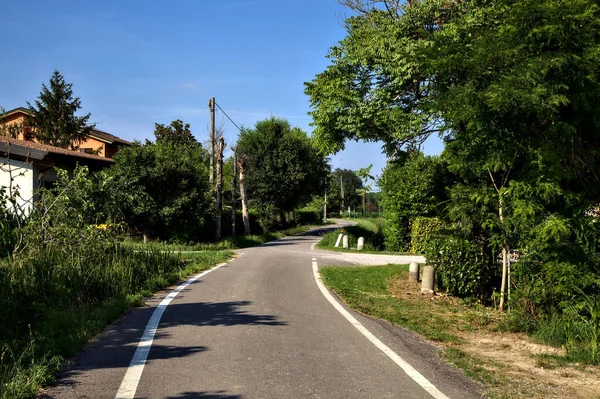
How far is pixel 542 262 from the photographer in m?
7.86

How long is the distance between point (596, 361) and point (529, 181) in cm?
275

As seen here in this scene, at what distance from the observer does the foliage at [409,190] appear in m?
23.8

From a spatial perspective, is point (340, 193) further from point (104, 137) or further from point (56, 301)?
point (56, 301)

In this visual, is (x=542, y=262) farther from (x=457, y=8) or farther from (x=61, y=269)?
(x=457, y=8)

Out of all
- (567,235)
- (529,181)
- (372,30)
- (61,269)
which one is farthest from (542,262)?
(372,30)

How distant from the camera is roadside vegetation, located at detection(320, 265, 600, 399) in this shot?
5.20 m

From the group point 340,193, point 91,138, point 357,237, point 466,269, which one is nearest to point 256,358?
point 466,269

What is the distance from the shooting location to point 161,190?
25.2m

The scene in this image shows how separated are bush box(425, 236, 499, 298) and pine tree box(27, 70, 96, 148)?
131 ft

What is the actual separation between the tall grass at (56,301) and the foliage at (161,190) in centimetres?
1119

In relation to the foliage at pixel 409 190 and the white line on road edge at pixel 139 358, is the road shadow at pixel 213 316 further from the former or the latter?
the foliage at pixel 409 190

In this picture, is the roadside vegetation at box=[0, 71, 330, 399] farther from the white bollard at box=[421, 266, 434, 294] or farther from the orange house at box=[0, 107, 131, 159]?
the orange house at box=[0, 107, 131, 159]

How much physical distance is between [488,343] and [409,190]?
1749 cm

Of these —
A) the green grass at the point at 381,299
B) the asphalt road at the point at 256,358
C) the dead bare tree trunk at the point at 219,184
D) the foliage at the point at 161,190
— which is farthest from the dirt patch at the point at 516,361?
the dead bare tree trunk at the point at 219,184
